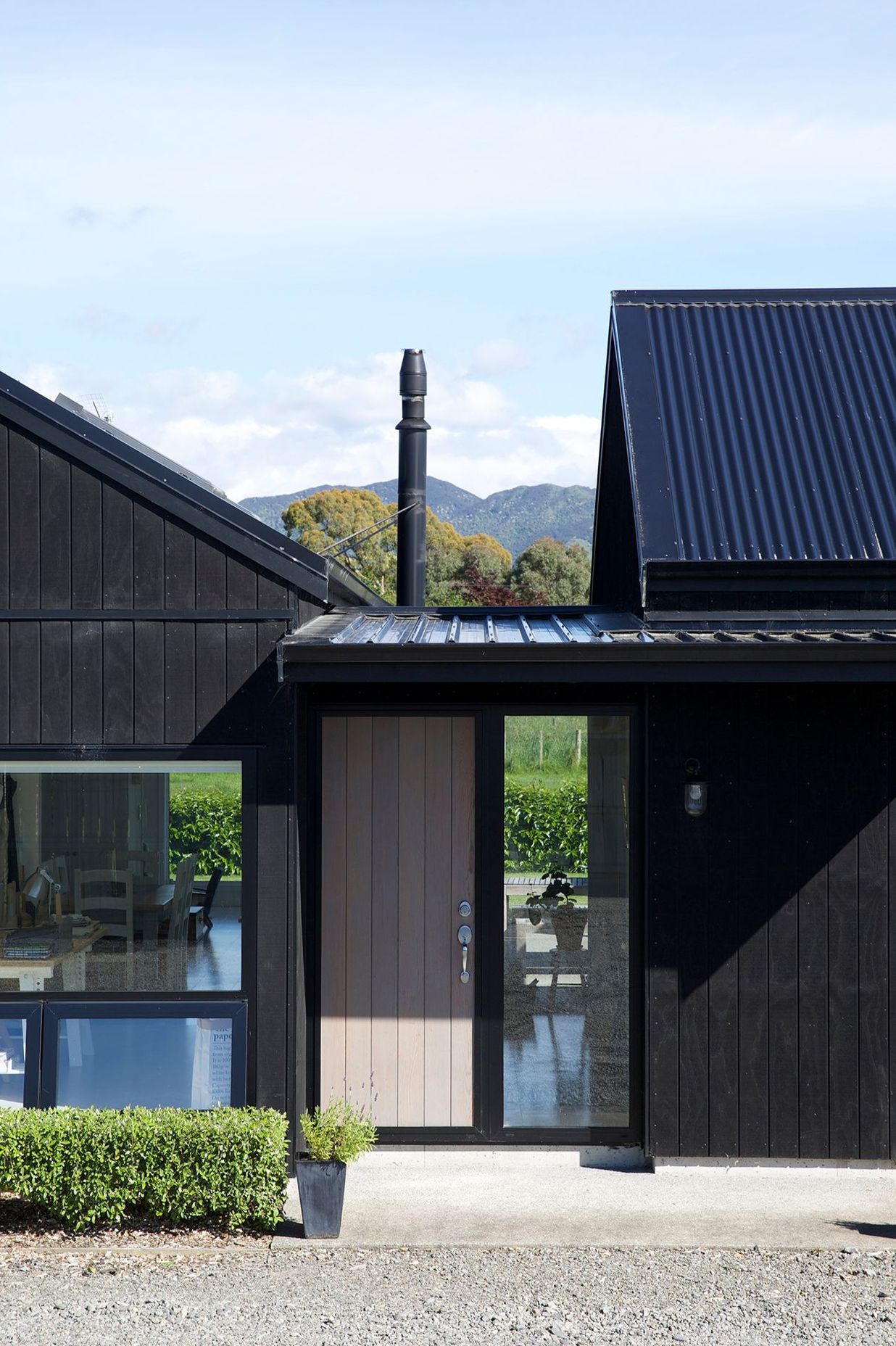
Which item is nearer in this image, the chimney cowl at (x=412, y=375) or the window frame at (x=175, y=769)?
the window frame at (x=175, y=769)

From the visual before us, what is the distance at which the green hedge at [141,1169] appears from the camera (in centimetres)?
607

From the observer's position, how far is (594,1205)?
6.59 metres

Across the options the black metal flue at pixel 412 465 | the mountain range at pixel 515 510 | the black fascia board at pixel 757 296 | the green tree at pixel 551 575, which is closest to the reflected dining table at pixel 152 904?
the black fascia board at pixel 757 296

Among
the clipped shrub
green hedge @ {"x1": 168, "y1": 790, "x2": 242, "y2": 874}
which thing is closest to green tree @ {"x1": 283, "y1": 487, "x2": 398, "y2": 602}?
green hedge @ {"x1": 168, "y1": 790, "x2": 242, "y2": 874}

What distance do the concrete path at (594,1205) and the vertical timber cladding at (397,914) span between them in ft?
1.46

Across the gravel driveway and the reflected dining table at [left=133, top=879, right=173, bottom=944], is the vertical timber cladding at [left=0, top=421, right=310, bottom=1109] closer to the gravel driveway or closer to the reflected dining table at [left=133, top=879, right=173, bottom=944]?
the reflected dining table at [left=133, top=879, right=173, bottom=944]

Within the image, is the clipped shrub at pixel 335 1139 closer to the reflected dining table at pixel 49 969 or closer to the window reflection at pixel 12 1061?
the reflected dining table at pixel 49 969

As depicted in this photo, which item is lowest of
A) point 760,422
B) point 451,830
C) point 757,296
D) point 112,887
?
point 112,887

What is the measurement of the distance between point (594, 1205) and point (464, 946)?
62.4 inches

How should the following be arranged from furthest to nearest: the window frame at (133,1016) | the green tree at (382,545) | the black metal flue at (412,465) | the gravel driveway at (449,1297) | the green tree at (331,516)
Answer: the green tree at (331,516)
the green tree at (382,545)
the black metal flue at (412,465)
the window frame at (133,1016)
the gravel driveway at (449,1297)

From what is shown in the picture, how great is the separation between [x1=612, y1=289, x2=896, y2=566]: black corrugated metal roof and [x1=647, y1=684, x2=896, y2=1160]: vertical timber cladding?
112 cm

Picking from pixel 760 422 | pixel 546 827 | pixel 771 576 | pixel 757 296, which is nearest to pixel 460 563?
pixel 757 296

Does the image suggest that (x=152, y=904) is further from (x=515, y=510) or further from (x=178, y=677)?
(x=515, y=510)

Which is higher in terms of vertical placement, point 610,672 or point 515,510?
point 515,510
